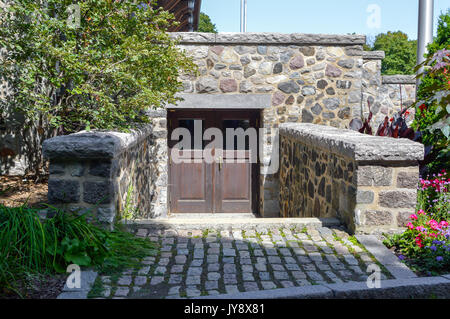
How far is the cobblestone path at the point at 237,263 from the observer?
292cm

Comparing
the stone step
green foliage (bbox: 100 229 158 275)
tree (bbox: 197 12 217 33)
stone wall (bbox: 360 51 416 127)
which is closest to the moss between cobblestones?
green foliage (bbox: 100 229 158 275)

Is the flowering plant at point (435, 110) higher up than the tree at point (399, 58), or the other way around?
the tree at point (399, 58)

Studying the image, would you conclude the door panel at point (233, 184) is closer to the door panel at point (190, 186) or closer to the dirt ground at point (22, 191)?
the door panel at point (190, 186)

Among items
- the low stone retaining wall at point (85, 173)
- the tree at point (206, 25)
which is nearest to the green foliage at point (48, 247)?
the low stone retaining wall at point (85, 173)

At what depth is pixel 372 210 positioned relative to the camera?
4027 mm

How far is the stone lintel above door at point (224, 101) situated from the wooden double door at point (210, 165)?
0.44m

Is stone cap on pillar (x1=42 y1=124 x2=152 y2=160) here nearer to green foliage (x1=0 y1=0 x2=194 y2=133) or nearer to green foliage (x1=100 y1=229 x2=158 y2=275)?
green foliage (x1=100 y1=229 x2=158 y2=275)

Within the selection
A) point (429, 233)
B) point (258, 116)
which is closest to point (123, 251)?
point (429, 233)

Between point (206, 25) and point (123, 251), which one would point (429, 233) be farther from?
point (206, 25)

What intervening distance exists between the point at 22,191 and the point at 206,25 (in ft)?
127

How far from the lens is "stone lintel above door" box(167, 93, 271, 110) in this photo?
7344 mm

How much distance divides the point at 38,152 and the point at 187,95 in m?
2.60
